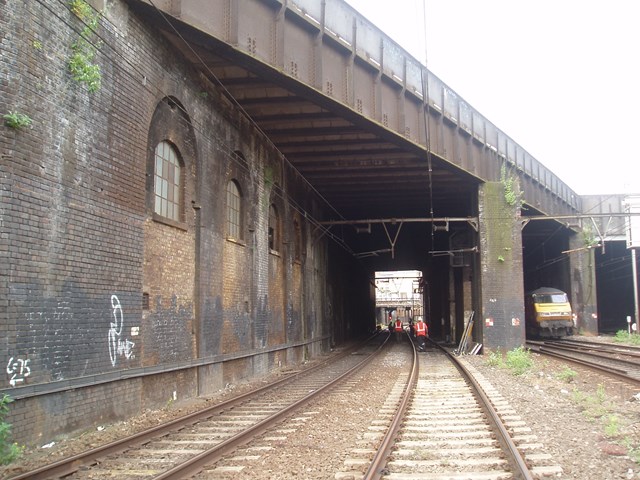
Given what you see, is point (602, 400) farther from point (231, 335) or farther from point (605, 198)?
point (605, 198)

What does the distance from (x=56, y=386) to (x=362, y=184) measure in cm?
1923

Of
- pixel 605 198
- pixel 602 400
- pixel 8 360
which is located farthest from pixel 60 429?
pixel 605 198

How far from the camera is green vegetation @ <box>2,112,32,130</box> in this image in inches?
281

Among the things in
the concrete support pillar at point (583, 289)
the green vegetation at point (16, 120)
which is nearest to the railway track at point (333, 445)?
the green vegetation at point (16, 120)

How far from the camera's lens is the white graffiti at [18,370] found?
23.1ft

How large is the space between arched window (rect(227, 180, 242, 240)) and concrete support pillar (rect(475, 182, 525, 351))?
12008 mm

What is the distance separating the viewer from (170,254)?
11.9m

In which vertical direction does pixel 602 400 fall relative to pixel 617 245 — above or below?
below

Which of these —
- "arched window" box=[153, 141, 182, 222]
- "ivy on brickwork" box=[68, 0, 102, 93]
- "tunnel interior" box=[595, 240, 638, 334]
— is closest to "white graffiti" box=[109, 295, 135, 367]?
"arched window" box=[153, 141, 182, 222]

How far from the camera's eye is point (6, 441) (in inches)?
268

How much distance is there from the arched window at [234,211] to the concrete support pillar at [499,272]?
1201cm

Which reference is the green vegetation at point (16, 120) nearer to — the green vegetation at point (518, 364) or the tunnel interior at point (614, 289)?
the green vegetation at point (518, 364)

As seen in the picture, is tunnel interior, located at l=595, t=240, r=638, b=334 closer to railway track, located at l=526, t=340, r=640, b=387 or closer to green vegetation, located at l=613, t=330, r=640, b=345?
green vegetation, located at l=613, t=330, r=640, b=345

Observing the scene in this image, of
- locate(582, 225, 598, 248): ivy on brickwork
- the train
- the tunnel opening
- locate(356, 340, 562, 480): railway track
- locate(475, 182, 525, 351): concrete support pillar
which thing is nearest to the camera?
locate(356, 340, 562, 480): railway track
